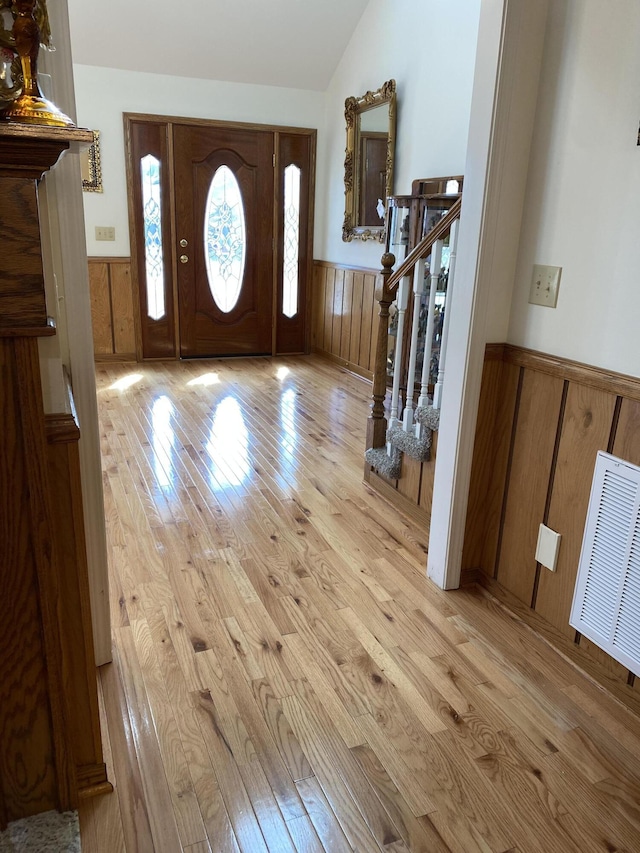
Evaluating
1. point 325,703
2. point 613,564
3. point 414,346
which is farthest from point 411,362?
point 325,703

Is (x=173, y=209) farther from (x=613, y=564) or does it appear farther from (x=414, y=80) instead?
(x=613, y=564)

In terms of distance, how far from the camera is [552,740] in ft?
5.56

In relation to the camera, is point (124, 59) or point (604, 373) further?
point (124, 59)

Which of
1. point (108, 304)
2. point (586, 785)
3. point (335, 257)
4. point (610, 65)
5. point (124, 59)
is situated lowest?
point (586, 785)

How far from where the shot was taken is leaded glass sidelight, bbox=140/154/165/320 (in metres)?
5.32

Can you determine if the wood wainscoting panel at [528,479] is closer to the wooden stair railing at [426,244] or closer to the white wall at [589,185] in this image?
the white wall at [589,185]

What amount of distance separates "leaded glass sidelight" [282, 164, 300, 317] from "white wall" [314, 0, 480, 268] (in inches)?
15.3

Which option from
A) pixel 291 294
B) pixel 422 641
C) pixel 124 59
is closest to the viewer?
pixel 422 641

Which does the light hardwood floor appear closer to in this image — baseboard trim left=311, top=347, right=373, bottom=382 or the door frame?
baseboard trim left=311, top=347, right=373, bottom=382

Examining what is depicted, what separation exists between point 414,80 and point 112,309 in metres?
2.99

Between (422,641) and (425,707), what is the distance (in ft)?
1.00

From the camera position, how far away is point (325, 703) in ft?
5.89

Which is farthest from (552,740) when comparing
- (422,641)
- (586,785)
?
(422,641)

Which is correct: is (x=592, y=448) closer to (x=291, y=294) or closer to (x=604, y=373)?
(x=604, y=373)
